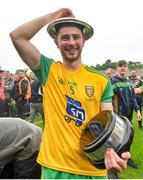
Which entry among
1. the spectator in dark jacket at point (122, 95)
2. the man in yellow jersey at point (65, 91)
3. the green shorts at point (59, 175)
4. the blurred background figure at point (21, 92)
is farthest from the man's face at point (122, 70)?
the blurred background figure at point (21, 92)

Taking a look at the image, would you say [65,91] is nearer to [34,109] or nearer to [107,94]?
[107,94]

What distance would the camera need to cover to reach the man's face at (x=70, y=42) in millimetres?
3367

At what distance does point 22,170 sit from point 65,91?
1695mm

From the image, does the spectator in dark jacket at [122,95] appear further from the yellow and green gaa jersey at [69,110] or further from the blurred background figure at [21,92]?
the blurred background figure at [21,92]

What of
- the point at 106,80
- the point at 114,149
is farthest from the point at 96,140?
the point at 106,80

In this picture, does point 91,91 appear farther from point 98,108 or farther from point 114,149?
point 114,149

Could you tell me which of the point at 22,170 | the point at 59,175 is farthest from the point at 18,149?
the point at 59,175

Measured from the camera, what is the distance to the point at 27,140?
184 inches

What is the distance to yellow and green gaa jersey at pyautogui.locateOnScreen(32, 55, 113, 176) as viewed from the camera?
10.9 feet

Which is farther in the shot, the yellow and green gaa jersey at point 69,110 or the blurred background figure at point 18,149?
the blurred background figure at point 18,149

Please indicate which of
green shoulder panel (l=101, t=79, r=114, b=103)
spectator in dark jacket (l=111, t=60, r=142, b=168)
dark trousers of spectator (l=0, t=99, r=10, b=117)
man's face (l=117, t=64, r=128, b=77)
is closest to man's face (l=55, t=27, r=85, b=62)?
green shoulder panel (l=101, t=79, r=114, b=103)

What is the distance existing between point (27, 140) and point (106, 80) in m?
1.53

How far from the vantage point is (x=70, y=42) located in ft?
11.0

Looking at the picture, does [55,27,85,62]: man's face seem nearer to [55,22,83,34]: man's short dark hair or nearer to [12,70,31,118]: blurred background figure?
[55,22,83,34]: man's short dark hair
